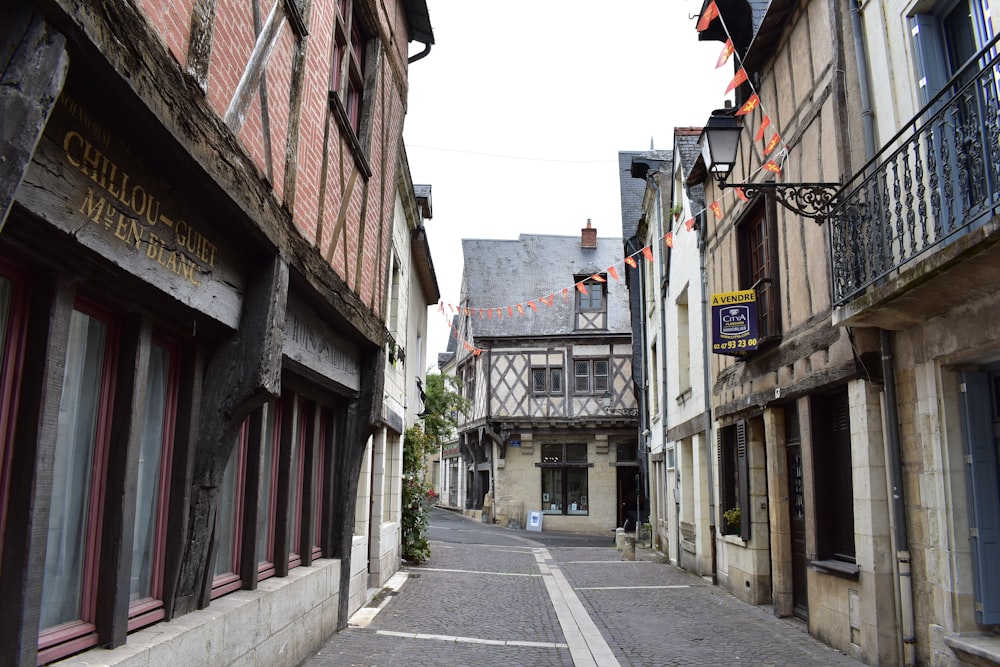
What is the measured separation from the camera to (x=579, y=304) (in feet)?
81.6

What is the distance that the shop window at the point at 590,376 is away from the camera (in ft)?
78.5

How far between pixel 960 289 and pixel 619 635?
157 inches

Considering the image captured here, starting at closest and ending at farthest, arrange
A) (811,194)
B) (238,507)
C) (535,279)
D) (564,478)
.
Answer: (238,507)
(811,194)
(564,478)
(535,279)

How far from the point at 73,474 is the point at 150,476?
597 millimetres

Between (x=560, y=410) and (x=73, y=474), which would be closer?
(x=73, y=474)

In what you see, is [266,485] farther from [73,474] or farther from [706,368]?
[706,368]

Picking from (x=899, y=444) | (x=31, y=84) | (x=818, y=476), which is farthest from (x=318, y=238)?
(x=818, y=476)

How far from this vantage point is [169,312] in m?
3.29

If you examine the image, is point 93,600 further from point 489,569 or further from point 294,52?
point 489,569

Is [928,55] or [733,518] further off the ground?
[928,55]

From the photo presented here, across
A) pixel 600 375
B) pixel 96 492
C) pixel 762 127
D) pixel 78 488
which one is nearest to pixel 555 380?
pixel 600 375

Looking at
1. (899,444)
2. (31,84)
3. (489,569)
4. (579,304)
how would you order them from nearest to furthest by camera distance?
(31,84) → (899,444) → (489,569) → (579,304)

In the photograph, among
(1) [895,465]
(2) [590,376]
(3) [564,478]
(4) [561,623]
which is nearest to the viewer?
(1) [895,465]

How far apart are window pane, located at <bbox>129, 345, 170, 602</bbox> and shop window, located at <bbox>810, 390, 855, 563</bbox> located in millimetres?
5152
